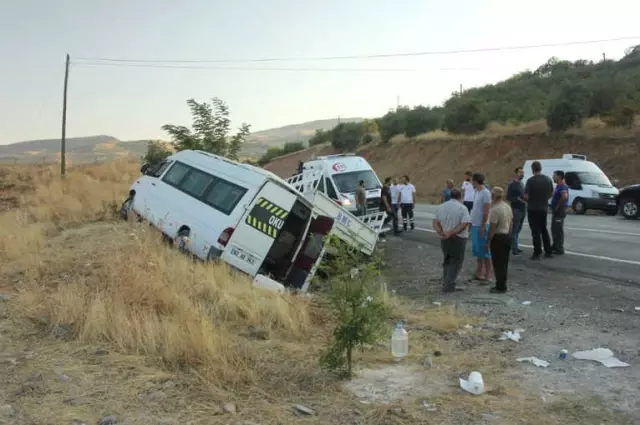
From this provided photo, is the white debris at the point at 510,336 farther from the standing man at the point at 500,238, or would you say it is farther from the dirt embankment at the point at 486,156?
the dirt embankment at the point at 486,156

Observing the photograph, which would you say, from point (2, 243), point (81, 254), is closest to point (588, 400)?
point (81, 254)

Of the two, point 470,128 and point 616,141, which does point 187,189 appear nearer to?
point 616,141

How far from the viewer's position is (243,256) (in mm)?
9617

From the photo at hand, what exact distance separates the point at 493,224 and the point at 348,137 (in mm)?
57684

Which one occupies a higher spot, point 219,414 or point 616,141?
point 616,141

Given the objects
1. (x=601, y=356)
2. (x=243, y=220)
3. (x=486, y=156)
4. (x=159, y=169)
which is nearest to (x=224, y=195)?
A: (x=243, y=220)

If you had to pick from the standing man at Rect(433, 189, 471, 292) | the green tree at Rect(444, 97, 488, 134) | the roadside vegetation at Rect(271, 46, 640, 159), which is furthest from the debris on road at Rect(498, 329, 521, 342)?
the green tree at Rect(444, 97, 488, 134)

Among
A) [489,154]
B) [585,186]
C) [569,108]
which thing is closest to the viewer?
[585,186]

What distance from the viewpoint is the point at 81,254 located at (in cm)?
1131

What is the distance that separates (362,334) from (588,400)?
6.00 feet

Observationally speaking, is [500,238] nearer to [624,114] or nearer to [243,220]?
[243,220]

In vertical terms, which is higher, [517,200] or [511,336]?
[517,200]

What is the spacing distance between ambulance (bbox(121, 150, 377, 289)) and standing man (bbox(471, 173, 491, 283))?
2.02m

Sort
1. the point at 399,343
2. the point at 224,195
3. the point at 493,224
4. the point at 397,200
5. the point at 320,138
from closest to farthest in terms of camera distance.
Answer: the point at 399,343 < the point at 493,224 < the point at 224,195 < the point at 397,200 < the point at 320,138
